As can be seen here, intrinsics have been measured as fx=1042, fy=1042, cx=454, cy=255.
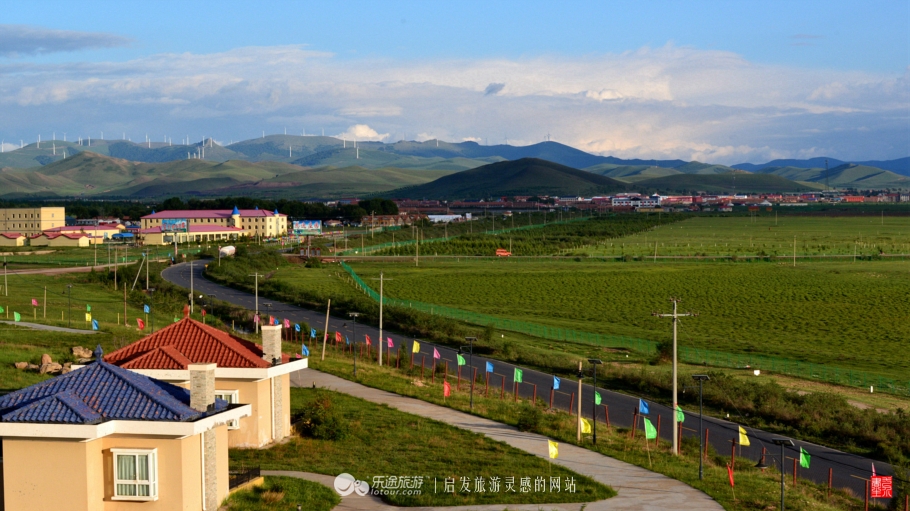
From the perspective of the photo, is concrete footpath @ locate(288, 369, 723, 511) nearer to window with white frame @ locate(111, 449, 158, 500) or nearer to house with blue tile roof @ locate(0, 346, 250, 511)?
house with blue tile roof @ locate(0, 346, 250, 511)

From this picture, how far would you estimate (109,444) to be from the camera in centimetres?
2247

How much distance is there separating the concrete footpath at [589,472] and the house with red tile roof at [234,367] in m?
3.50

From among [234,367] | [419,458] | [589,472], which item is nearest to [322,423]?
[234,367]

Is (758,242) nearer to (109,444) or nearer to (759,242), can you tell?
(759,242)

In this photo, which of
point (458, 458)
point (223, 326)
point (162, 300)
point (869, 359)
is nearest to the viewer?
point (458, 458)

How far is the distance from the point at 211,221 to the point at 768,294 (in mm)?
105368

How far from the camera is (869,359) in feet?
190

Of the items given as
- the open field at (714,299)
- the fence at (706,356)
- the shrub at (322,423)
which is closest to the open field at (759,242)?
the open field at (714,299)

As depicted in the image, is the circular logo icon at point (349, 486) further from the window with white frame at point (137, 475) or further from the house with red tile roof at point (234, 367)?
the window with white frame at point (137, 475)

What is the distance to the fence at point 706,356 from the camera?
164 ft

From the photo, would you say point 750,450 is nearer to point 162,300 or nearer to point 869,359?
point 869,359

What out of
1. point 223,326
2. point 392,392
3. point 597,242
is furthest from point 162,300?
point 597,242

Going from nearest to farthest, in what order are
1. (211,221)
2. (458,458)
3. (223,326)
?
(458,458)
(223,326)
(211,221)

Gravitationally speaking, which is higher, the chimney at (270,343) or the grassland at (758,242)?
the chimney at (270,343)
